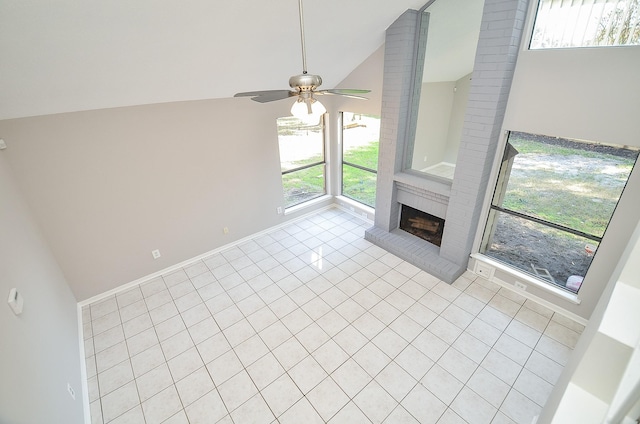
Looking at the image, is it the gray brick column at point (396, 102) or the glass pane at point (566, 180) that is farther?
the gray brick column at point (396, 102)

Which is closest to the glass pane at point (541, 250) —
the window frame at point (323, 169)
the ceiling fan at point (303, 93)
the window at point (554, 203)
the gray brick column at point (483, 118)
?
the window at point (554, 203)

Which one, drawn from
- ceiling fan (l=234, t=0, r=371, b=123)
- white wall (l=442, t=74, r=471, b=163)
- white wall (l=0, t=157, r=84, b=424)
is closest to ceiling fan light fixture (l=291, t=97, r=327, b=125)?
ceiling fan (l=234, t=0, r=371, b=123)

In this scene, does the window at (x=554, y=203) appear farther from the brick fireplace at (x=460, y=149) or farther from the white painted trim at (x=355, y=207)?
the white painted trim at (x=355, y=207)

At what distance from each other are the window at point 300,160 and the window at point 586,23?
356cm

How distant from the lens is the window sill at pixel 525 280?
350cm

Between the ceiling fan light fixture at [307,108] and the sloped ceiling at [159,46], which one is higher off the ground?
the sloped ceiling at [159,46]

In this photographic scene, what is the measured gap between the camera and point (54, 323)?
273 centimetres

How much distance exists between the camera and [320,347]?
3297 millimetres

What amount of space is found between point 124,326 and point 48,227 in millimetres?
1516

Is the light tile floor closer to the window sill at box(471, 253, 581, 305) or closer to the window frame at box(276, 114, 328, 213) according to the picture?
the window sill at box(471, 253, 581, 305)

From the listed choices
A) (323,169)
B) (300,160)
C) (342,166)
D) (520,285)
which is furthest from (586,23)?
(323,169)

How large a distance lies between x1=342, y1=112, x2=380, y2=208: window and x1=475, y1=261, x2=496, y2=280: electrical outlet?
7.46ft

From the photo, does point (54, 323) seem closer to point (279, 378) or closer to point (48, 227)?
point (48, 227)

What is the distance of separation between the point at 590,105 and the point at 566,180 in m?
0.85
